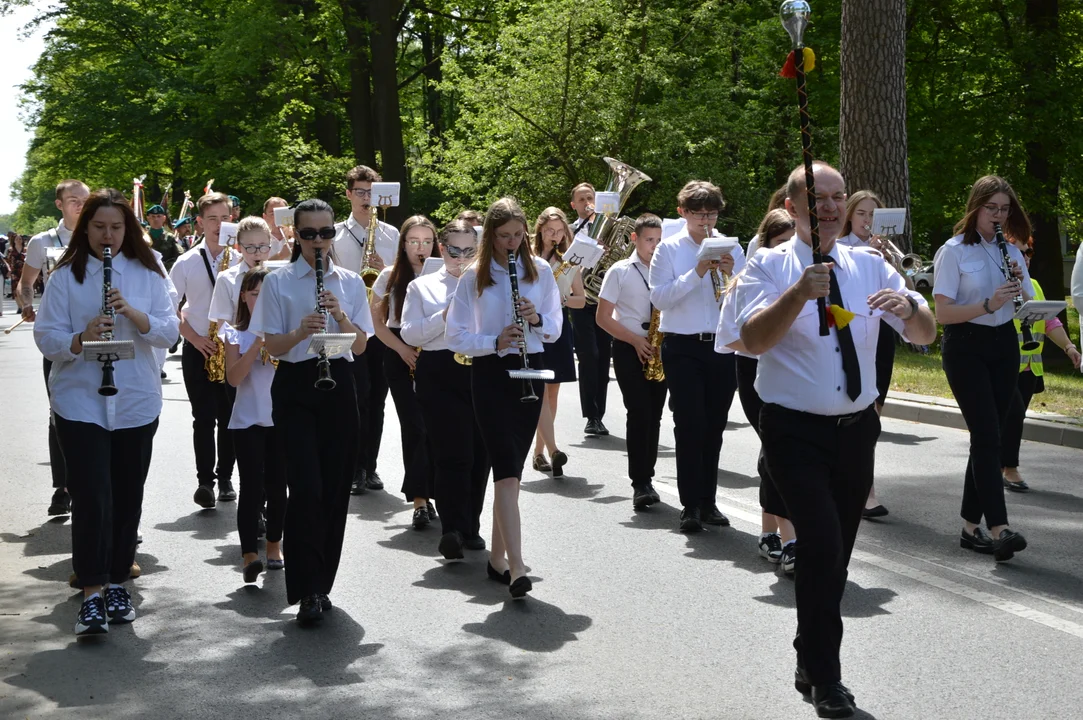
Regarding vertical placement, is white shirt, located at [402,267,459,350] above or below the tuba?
below

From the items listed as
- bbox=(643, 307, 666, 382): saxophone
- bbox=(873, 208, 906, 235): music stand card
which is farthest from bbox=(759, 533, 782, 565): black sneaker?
bbox=(873, 208, 906, 235): music stand card

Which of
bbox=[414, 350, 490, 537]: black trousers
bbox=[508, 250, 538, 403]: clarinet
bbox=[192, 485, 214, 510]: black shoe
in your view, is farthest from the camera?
bbox=[192, 485, 214, 510]: black shoe

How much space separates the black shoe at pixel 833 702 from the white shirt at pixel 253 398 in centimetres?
379

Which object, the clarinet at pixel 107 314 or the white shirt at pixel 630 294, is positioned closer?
the clarinet at pixel 107 314

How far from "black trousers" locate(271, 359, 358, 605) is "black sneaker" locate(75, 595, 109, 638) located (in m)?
0.86

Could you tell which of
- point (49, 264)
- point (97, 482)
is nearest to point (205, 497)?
point (49, 264)

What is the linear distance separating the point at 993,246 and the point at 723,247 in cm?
179

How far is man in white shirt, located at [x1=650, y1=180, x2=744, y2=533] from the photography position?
343 inches

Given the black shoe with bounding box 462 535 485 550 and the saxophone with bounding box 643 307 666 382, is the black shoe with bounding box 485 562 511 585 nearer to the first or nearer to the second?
the black shoe with bounding box 462 535 485 550

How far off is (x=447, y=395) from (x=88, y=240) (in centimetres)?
228

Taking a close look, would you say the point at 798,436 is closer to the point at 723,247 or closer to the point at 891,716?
the point at 891,716

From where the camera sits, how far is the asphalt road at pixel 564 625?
17.9ft

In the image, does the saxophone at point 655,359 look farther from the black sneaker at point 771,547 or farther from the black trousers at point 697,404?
the black sneaker at point 771,547

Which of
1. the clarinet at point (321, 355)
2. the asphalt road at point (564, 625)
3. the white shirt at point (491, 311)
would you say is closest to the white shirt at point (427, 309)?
the white shirt at point (491, 311)
